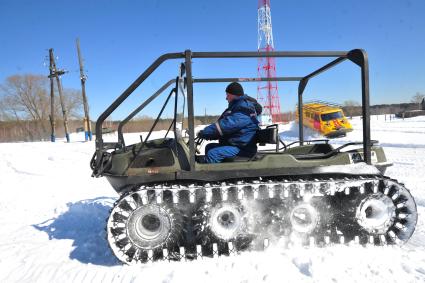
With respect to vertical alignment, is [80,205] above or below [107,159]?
below

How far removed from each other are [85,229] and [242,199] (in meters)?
2.64

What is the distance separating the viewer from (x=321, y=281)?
3119 millimetres

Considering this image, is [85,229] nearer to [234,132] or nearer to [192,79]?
[234,132]

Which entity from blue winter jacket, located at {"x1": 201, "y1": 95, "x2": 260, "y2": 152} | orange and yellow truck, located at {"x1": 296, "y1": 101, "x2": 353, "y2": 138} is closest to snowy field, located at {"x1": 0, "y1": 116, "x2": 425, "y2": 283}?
blue winter jacket, located at {"x1": 201, "y1": 95, "x2": 260, "y2": 152}

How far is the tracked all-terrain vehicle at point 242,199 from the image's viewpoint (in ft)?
12.2

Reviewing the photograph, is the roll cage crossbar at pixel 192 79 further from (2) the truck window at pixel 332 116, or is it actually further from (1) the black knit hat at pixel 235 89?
(2) the truck window at pixel 332 116

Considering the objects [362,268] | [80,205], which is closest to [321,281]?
[362,268]

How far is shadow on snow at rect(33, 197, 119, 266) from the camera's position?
13.3 feet

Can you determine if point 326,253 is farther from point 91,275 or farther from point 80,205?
point 80,205

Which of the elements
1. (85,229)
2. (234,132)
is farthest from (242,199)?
(85,229)

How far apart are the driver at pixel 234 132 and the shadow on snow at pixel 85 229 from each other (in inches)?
68.8

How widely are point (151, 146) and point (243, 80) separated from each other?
62.4 inches

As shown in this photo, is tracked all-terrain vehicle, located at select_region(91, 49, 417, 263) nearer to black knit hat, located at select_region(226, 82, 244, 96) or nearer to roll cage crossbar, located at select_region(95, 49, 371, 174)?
roll cage crossbar, located at select_region(95, 49, 371, 174)

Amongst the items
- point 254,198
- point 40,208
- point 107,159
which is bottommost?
point 40,208
